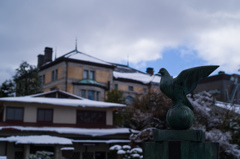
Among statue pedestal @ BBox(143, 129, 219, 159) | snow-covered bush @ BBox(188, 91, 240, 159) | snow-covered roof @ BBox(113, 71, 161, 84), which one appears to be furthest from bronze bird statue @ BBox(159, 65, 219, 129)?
snow-covered roof @ BBox(113, 71, 161, 84)

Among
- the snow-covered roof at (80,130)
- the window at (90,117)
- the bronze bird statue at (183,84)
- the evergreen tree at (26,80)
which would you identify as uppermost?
the evergreen tree at (26,80)

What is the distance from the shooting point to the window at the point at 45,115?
28.8 metres

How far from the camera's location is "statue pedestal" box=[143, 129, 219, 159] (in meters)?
6.96

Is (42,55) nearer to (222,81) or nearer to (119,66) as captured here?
(119,66)

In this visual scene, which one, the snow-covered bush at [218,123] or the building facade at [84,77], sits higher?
the building facade at [84,77]

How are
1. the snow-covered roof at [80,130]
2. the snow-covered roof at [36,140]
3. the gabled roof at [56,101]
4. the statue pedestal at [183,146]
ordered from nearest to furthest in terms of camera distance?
the statue pedestal at [183,146] → the snow-covered roof at [36,140] → the snow-covered roof at [80,130] → the gabled roof at [56,101]

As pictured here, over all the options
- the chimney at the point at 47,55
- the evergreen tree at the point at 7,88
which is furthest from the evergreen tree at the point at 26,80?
the chimney at the point at 47,55

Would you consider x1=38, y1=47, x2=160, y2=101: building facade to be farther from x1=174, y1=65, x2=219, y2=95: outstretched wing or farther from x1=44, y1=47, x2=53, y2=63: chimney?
x1=174, y1=65, x2=219, y2=95: outstretched wing

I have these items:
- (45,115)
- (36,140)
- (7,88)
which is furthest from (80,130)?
(7,88)

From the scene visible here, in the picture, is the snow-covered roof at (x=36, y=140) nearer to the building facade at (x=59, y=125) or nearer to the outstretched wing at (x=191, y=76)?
the building facade at (x=59, y=125)

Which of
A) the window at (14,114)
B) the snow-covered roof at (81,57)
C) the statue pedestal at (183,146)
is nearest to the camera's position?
the statue pedestal at (183,146)

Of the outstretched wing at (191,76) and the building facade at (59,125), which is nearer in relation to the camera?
the outstretched wing at (191,76)

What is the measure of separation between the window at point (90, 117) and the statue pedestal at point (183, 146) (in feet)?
76.6

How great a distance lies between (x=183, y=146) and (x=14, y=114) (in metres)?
23.7
